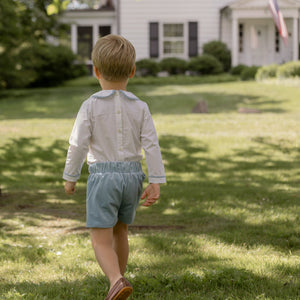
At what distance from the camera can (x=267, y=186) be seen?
23.6 feet

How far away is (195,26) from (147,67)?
12.6 feet

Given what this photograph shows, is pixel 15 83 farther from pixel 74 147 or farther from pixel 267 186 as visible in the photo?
pixel 74 147

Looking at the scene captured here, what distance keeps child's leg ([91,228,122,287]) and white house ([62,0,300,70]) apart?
24183mm

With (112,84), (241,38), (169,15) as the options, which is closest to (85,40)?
(169,15)

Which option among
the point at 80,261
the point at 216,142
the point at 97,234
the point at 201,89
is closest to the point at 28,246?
the point at 80,261

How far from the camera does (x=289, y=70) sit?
66.4 feet

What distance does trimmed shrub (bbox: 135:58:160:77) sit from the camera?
84.0 ft

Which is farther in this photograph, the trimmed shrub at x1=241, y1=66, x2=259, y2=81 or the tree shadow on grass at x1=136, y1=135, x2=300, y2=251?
the trimmed shrub at x1=241, y1=66, x2=259, y2=81

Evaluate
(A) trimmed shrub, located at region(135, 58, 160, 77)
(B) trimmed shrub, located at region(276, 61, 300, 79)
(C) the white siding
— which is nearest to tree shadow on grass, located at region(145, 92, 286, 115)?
(B) trimmed shrub, located at region(276, 61, 300, 79)

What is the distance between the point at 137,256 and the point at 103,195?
4.33 ft

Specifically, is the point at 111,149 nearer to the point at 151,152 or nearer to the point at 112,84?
the point at 151,152

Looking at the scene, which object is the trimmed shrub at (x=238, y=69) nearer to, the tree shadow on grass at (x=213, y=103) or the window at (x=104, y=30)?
the tree shadow on grass at (x=213, y=103)

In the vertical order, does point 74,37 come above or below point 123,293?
above

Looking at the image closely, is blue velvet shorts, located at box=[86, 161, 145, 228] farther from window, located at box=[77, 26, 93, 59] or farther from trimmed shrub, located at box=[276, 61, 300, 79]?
window, located at box=[77, 26, 93, 59]
